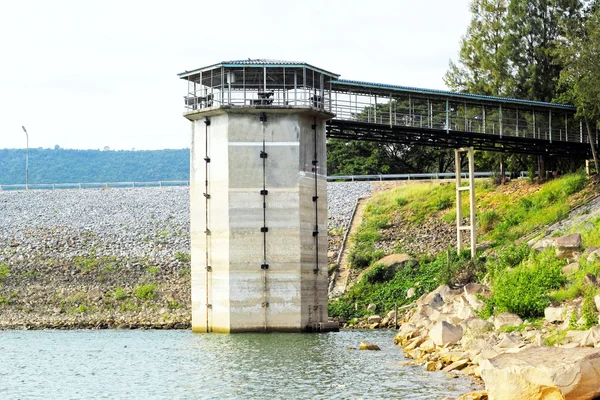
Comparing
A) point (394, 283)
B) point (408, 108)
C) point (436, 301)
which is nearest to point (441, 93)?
point (408, 108)

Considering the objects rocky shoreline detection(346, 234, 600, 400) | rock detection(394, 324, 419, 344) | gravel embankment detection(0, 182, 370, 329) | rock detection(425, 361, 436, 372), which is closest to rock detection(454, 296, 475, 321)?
rocky shoreline detection(346, 234, 600, 400)

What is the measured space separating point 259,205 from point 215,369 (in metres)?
13.2

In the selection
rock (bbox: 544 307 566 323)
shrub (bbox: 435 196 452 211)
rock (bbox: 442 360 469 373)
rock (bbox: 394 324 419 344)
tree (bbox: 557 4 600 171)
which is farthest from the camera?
shrub (bbox: 435 196 452 211)

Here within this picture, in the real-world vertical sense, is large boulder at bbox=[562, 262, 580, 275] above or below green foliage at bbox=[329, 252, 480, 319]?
above

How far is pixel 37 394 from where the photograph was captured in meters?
29.7

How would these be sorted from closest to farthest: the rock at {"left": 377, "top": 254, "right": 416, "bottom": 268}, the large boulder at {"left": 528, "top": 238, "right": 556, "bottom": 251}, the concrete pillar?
1. the concrete pillar
2. the large boulder at {"left": 528, "top": 238, "right": 556, "bottom": 251}
3. the rock at {"left": 377, "top": 254, "right": 416, "bottom": 268}

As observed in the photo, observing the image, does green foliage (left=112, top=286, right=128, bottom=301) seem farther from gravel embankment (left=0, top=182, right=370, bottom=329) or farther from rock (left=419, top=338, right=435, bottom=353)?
rock (left=419, top=338, right=435, bottom=353)

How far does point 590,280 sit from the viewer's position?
34.7m

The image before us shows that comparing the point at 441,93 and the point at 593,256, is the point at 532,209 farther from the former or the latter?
the point at 593,256

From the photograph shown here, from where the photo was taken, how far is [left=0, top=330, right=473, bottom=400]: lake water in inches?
1131

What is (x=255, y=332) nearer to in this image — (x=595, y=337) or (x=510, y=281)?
(x=510, y=281)

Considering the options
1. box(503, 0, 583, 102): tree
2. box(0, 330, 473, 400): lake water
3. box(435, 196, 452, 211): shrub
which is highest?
box(503, 0, 583, 102): tree

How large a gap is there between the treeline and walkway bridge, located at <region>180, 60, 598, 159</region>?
7.78ft

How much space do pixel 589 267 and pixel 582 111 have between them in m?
27.0
